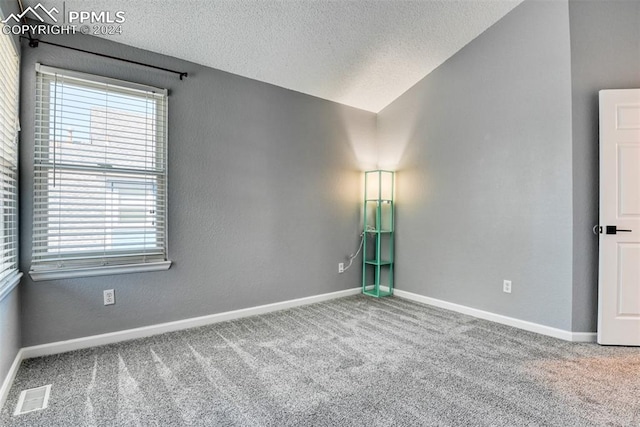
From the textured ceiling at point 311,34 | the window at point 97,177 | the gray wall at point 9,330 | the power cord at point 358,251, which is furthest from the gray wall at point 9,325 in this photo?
the power cord at point 358,251

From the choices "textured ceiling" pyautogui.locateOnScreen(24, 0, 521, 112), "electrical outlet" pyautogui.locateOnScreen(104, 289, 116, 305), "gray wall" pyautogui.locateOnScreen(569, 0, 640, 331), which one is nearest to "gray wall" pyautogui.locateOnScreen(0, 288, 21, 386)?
"electrical outlet" pyautogui.locateOnScreen(104, 289, 116, 305)

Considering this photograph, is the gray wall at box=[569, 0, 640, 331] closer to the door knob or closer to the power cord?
the door knob

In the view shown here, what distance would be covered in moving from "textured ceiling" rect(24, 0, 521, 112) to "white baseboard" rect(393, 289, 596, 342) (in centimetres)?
250

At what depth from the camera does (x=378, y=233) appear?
4.02 meters

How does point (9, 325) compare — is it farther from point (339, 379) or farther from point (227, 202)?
point (339, 379)

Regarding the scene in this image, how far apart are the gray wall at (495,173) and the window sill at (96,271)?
269 cm

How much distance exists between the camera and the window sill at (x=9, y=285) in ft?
6.02

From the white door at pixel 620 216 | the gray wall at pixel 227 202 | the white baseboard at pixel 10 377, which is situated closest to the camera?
the white baseboard at pixel 10 377

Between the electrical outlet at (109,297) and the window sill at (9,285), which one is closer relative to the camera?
the window sill at (9,285)

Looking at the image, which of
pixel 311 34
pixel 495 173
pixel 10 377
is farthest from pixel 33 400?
pixel 495 173

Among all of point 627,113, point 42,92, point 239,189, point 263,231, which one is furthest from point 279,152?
point 627,113

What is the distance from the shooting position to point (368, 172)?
418 cm

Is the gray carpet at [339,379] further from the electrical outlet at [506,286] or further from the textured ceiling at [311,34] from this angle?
the textured ceiling at [311,34]

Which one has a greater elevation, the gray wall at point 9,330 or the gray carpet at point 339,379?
the gray wall at point 9,330
